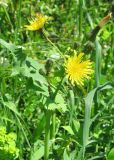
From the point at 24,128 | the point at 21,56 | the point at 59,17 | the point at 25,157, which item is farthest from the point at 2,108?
the point at 59,17

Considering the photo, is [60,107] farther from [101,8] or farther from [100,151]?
[101,8]

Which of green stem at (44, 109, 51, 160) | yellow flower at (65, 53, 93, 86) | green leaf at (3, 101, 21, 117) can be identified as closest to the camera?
yellow flower at (65, 53, 93, 86)

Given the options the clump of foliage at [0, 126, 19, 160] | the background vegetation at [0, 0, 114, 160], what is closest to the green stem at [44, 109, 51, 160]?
the background vegetation at [0, 0, 114, 160]

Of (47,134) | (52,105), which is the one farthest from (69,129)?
(52,105)

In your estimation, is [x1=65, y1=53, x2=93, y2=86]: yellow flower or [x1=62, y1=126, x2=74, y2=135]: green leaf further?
[x1=62, y1=126, x2=74, y2=135]: green leaf

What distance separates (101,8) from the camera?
12.0 feet

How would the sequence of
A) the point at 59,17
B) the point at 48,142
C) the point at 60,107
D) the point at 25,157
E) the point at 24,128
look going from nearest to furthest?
the point at 60,107, the point at 48,142, the point at 24,128, the point at 25,157, the point at 59,17

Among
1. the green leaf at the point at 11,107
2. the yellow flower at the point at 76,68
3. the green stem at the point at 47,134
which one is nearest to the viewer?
the yellow flower at the point at 76,68

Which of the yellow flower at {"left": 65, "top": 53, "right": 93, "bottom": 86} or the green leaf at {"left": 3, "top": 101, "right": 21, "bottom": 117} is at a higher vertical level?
the yellow flower at {"left": 65, "top": 53, "right": 93, "bottom": 86}

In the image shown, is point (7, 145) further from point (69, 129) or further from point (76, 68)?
point (76, 68)

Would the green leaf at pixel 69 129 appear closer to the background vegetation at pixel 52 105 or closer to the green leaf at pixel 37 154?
the background vegetation at pixel 52 105

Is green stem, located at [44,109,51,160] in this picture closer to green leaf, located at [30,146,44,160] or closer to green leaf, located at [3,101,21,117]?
green leaf, located at [30,146,44,160]

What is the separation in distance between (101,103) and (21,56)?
2.04ft

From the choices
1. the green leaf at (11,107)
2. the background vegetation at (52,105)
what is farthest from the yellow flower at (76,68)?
the green leaf at (11,107)
